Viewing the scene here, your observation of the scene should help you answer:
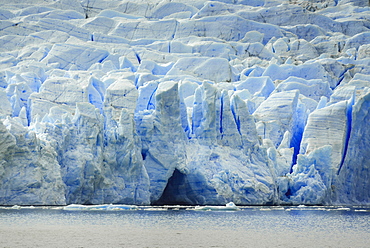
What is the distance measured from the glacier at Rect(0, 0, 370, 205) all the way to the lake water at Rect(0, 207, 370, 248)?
2.05 metres

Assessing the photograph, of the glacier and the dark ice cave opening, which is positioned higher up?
the glacier

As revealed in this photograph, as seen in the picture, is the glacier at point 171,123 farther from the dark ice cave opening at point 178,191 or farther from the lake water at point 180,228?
the lake water at point 180,228

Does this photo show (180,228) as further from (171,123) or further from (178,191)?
(178,191)

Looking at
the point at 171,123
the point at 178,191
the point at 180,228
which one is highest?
the point at 171,123

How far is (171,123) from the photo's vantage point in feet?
115

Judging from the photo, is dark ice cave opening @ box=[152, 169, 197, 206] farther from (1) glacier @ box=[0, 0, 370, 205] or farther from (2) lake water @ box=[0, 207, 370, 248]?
(2) lake water @ box=[0, 207, 370, 248]

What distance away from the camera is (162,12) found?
2761 inches

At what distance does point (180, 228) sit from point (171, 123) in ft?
36.9

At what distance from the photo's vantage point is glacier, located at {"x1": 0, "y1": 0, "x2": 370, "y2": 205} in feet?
103

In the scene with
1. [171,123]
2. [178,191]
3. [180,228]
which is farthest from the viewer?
[178,191]

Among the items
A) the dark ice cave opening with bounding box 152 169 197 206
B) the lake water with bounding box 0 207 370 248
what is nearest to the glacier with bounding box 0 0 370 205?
the dark ice cave opening with bounding box 152 169 197 206

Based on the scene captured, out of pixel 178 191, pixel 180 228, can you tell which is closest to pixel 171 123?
pixel 178 191

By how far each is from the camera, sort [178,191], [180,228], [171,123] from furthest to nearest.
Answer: [178,191], [171,123], [180,228]

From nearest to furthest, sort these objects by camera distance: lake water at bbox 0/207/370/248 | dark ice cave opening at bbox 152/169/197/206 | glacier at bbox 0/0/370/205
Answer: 1. lake water at bbox 0/207/370/248
2. glacier at bbox 0/0/370/205
3. dark ice cave opening at bbox 152/169/197/206
